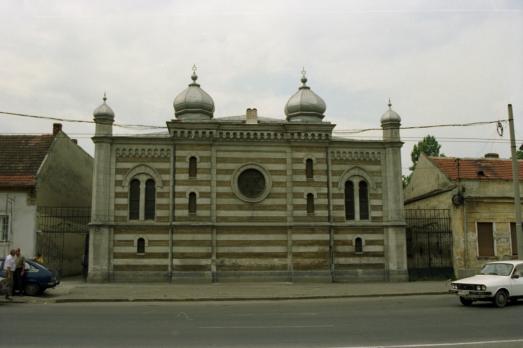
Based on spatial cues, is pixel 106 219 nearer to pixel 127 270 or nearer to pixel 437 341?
pixel 127 270

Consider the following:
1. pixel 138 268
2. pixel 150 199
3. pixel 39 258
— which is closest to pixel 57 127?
pixel 150 199

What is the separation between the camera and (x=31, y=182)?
27344 mm

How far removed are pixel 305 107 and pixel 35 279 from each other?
15516 millimetres

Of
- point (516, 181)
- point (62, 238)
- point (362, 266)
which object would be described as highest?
point (516, 181)

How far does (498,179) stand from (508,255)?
406 centimetres

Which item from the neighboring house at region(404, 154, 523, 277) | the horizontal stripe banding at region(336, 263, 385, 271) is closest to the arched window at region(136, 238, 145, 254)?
the horizontal stripe banding at region(336, 263, 385, 271)

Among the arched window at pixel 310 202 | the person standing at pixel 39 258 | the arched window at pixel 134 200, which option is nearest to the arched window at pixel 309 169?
the arched window at pixel 310 202

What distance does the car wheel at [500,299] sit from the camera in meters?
16.8

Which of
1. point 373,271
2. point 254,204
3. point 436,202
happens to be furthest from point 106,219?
point 436,202

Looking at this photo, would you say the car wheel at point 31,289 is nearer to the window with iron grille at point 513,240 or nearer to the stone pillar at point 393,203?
the stone pillar at point 393,203

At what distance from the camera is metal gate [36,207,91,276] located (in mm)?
28094

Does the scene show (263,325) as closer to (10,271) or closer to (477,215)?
(10,271)

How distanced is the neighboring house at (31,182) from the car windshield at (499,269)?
2103cm

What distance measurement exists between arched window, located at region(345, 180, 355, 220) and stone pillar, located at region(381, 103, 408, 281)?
1.64 meters
